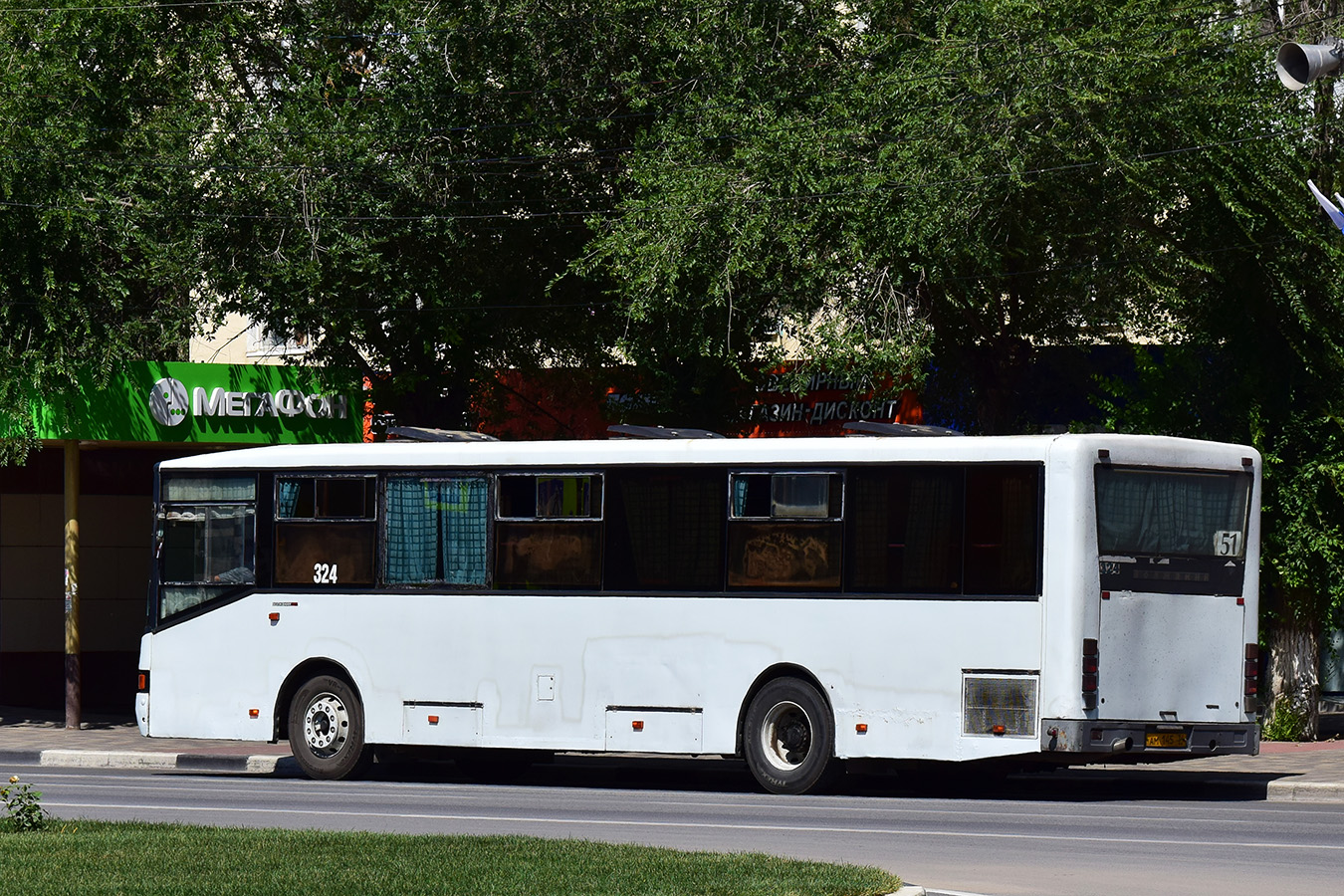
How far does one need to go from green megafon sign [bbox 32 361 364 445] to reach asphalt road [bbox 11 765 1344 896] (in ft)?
22.9

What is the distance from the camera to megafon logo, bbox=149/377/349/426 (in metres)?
27.2

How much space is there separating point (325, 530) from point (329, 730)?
187 centimetres

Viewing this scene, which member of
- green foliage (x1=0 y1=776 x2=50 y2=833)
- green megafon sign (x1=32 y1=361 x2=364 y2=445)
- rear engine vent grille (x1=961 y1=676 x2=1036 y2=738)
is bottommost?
green foliage (x1=0 y1=776 x2=50 y2=833)

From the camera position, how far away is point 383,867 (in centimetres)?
1112

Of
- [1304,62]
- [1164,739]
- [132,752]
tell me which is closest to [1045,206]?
[1304,62]

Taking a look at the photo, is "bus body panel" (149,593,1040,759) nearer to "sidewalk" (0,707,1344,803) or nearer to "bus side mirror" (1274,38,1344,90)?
"sidewalk" (0,707,1344,803)

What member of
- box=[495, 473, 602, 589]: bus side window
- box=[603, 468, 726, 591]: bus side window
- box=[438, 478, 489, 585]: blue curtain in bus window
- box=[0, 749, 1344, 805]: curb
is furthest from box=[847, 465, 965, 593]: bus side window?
box=[0, 749, 1344, 805]: curb

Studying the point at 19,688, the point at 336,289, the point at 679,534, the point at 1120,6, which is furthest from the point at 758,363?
the point at 19,688

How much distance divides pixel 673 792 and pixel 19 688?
15.8m

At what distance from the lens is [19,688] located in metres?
30.9

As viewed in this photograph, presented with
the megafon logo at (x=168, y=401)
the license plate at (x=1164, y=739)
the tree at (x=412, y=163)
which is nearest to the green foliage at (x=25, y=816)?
the license plate at (x=1164, y=739)

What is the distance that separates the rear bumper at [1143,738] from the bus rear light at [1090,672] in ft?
0.50

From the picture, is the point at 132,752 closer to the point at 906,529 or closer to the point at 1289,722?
the point at 906,529

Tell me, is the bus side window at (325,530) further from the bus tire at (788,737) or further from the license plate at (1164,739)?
the license plate at (1164,739)
